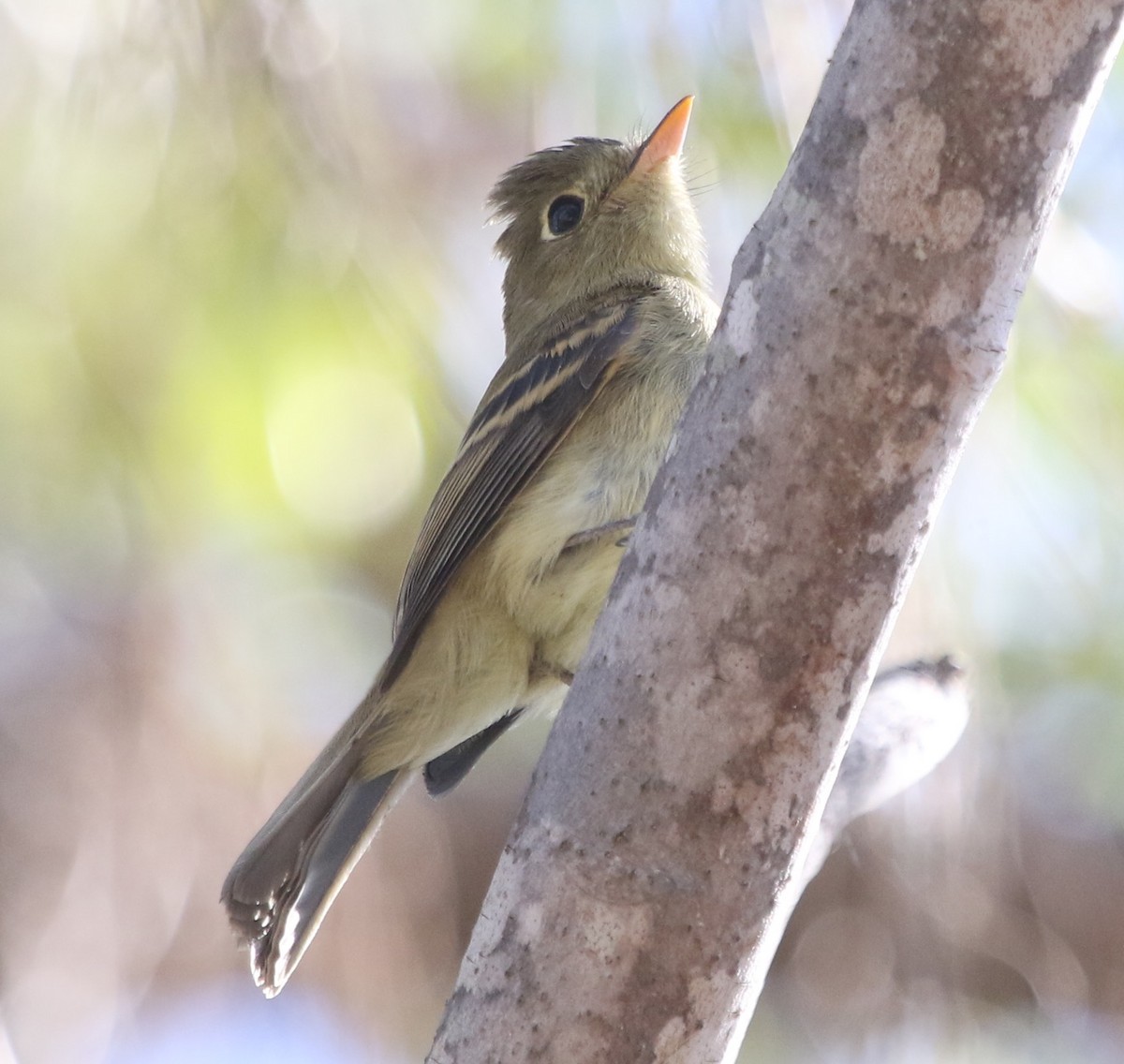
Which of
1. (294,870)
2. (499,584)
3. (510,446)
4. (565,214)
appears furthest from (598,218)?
(294,870)

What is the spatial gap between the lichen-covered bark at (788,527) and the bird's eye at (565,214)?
2169 mm

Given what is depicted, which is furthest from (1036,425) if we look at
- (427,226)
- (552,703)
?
(427,226)

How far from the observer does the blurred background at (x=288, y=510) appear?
331 cm

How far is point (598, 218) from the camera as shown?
3.73m

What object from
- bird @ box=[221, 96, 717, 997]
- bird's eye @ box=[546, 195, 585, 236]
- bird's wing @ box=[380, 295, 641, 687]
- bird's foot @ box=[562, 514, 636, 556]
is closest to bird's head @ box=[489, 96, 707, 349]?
bird's eye @ box=[546, 195, 585, 236]

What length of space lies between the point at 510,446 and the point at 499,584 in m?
0.28

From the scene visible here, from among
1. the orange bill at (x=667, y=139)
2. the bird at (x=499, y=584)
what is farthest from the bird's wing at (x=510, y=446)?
the orange bill at (x=667, y=139)

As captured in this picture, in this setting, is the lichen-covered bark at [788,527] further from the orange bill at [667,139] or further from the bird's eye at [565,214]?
the bird's eye at [565,214]

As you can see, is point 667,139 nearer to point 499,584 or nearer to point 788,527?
point 499,584

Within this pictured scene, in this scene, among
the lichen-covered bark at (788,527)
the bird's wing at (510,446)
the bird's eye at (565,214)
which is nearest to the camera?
the lichen-covered bark at (788,527)

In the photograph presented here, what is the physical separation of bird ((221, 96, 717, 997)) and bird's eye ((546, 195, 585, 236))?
0.48 metres

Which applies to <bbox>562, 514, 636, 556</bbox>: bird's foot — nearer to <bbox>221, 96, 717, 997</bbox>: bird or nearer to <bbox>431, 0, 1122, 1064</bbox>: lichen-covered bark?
<bbox>221, 96, 717, 997</bbox>: bird

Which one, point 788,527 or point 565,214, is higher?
point 565,214

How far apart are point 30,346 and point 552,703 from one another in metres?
1.59
